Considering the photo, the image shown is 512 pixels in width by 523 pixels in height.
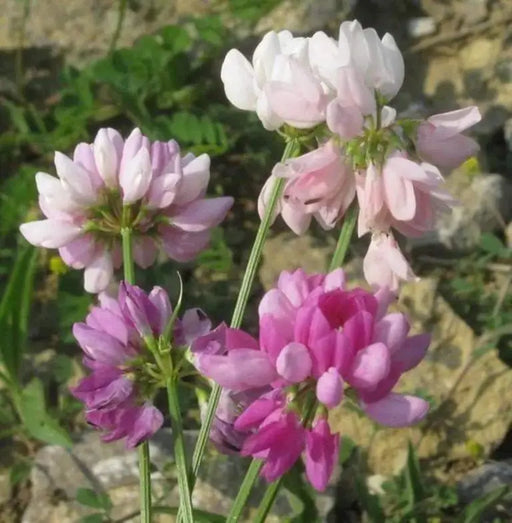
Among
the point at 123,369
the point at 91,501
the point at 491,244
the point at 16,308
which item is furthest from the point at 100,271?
the point at 491,244

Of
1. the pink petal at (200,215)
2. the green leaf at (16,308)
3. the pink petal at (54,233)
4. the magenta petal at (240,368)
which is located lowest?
the green leaf at (16,308)

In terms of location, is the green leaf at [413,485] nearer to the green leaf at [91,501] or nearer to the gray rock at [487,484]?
the gray rock at [487,484]

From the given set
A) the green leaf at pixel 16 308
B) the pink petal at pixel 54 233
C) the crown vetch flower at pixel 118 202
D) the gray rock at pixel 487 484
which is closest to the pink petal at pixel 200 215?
the crown vetch flower at pixel 118 202

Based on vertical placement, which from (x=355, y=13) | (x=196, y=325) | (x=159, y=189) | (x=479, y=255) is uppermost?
(x=159, y=189)

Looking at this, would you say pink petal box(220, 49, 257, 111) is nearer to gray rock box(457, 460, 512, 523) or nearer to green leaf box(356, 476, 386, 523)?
green leaf box(356, 476, 386, 523)

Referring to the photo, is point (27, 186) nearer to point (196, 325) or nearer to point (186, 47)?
point (186, 47)

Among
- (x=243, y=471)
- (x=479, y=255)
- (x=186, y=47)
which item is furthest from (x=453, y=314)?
(x=186, y=47)
